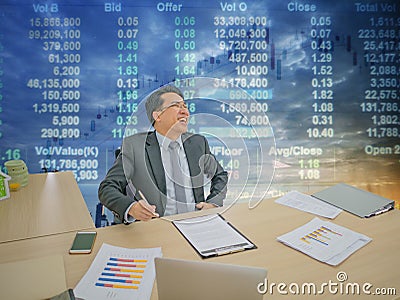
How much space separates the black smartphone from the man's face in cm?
56

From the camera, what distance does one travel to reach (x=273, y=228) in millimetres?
1655

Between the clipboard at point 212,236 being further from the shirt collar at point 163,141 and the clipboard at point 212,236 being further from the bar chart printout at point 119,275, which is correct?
the shirt collar at point 163,141

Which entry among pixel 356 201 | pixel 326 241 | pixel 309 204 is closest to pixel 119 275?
pixel 326 241

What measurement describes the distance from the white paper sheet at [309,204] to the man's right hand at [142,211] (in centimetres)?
67

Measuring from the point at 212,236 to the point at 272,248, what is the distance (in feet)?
0.78

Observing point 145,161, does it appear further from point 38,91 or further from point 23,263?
point 38,91

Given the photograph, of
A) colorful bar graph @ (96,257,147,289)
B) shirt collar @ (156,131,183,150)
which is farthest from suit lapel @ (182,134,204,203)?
colorful bar graph @ (96,257,147,289)

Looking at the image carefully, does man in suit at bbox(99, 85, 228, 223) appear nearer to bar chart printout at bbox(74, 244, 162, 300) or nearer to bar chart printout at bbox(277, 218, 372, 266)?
bar chart printout at bbox(74, 244, 162, 300)

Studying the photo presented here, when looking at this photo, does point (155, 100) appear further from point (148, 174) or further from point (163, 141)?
point (148, 174)

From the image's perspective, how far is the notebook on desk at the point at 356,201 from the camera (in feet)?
5.92

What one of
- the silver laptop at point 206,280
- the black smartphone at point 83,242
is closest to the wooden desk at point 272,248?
the black smartphone at point 83,242

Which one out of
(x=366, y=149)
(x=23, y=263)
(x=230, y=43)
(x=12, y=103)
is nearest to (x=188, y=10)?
(x=230, y=43)

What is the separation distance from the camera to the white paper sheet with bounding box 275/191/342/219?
1801 millimetres

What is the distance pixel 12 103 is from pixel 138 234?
75.8 inches
